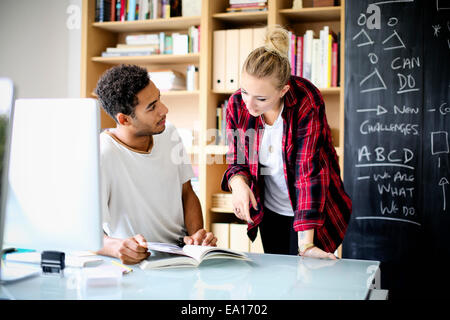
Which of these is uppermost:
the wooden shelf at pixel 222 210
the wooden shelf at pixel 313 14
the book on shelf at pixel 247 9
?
the book on shelf at pixel 247 9

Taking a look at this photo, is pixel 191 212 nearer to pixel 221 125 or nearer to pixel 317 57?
pixel 221 125

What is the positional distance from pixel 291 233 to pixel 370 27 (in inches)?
56.3

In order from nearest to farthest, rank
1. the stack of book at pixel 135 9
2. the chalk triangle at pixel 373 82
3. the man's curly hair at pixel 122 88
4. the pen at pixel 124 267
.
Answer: the pen at pixel 124 267 → the man's curly hair at pixel 122 88 → the chalk triangle at pixel 373 82 → the stack of book at pixel 135 9

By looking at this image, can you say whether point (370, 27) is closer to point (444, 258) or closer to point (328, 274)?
point (444, 258)

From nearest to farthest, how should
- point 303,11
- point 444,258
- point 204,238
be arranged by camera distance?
point 204,238
point 444,258
point 303,11

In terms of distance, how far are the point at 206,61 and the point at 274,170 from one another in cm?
149

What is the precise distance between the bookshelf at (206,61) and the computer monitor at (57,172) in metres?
1.95

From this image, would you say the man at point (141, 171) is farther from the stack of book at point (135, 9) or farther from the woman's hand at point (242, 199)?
the stack of book at point (135, 9)

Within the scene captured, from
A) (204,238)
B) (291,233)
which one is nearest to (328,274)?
(204,238)

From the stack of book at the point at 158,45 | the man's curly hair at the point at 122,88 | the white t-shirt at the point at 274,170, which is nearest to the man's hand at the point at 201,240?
the white t-shirt at the point at 274,170

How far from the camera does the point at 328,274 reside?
125 cm

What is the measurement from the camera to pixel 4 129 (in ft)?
3.20

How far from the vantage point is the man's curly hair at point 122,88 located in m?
1.74

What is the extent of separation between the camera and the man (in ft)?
5.37
